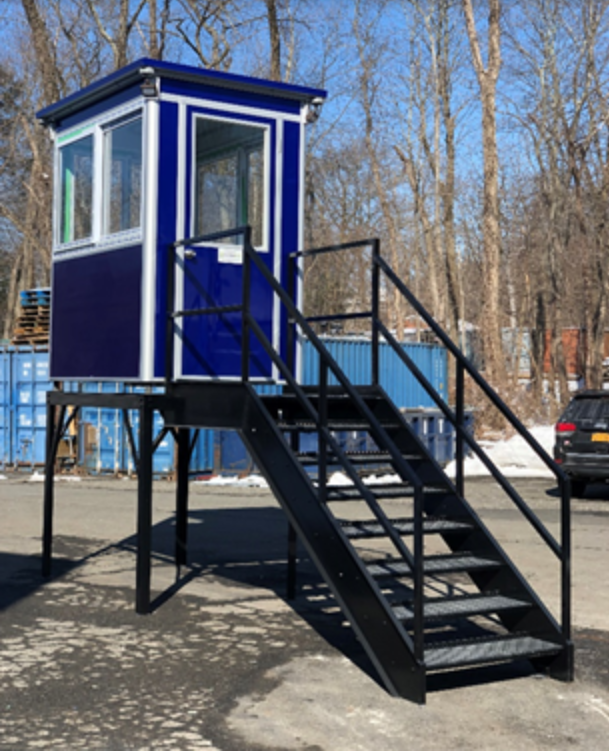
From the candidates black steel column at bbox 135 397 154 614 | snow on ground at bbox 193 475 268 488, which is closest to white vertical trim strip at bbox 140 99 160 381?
black steel column at bbox 135 397 154 614

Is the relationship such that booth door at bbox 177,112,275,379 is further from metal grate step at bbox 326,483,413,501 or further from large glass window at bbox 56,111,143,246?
metal grate step at bbox 326,483,413,501

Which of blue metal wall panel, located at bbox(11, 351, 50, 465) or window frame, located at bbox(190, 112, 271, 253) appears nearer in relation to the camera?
window frame, located at bbox(190, 112, 271, 253)

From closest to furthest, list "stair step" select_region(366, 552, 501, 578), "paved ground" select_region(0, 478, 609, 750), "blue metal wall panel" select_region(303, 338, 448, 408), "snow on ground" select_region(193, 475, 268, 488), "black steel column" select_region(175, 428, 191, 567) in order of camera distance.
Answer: "paved ground" select_region(0, 478, 609, 750), "stair step" select_region(366, 552, 501, 578), "black steel column" select_region(175, 428, 191, 567), "snow on ground" select_region(193, 475, 268, 488), "blue metal wall panel" select_region(303, 338, 448, 408)

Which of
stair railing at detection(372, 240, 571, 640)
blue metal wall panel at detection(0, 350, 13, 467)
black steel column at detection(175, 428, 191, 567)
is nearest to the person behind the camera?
stair railing at detection(372, 240, 571, 640)

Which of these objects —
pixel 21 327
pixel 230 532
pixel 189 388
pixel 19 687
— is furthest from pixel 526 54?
pixel 19 687

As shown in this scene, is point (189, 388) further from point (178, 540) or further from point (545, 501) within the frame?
point (545, 501)

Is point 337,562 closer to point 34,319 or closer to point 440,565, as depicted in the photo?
point 440,565

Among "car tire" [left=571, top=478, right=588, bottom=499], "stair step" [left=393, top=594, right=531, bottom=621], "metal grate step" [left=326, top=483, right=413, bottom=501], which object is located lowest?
"car tire" [left=571, top=478, right=588, bottom=499]

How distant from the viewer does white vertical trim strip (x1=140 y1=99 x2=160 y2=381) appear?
7.90 meters

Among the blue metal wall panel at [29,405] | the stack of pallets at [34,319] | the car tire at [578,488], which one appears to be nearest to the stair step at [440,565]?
the car tire at [578,488]

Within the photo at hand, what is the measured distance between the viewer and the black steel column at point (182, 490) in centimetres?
959

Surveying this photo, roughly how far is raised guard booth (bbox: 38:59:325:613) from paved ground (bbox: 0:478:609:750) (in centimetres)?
88

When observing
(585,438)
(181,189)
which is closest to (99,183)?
(181,189)

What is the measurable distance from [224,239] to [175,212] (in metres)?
0.46
